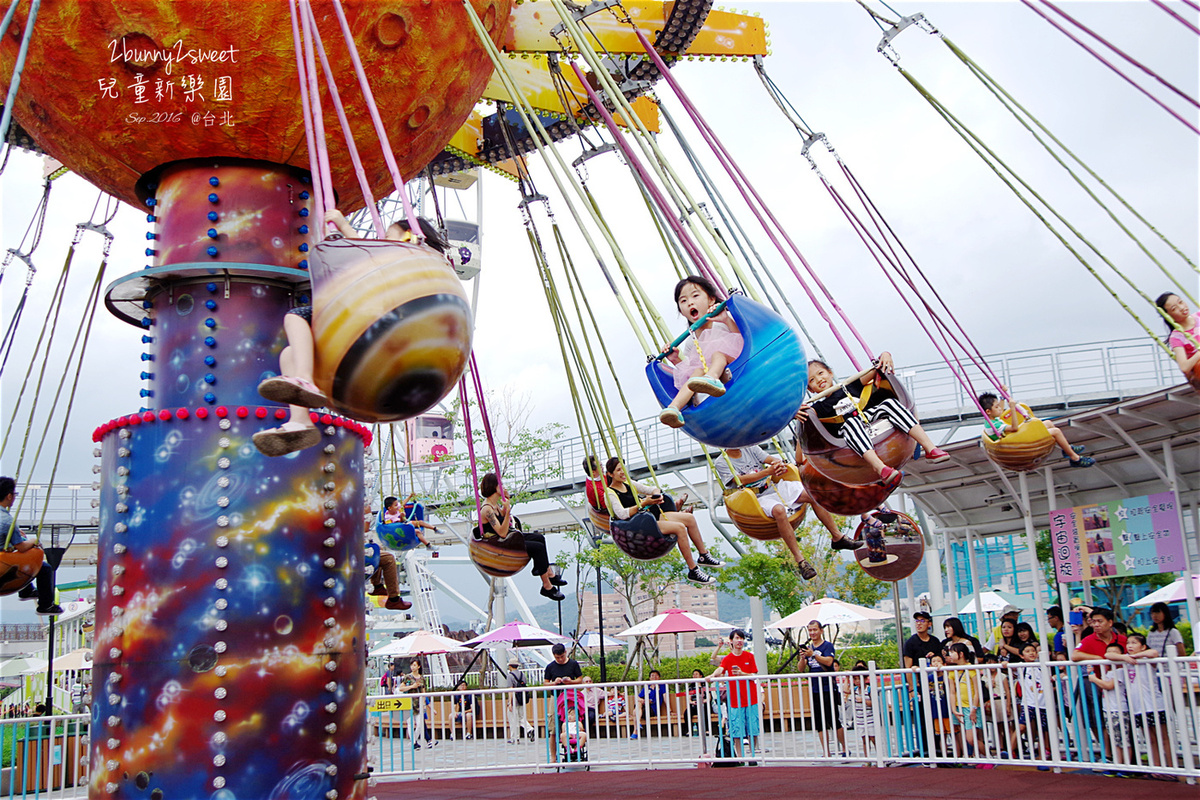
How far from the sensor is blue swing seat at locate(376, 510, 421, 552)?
11766mm

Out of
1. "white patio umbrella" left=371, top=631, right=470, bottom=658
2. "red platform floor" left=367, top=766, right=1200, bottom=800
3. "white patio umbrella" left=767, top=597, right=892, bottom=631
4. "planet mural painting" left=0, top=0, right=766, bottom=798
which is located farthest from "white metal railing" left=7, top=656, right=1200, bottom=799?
"white patio umbrella" left=371, top=631, right=470, bottom=658

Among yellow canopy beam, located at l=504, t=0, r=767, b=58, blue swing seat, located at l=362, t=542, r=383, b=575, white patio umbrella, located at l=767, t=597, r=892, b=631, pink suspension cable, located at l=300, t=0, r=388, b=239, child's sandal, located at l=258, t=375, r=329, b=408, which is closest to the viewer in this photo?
child's sandal, located at l=258, t=375, r=329, b=408

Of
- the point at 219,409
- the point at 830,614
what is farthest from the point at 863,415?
the point at 830,614

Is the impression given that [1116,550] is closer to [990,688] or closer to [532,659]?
[990,688]

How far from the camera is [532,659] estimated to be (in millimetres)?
41938

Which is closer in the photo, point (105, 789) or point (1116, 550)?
point (105, 789)

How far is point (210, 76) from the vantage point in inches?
218

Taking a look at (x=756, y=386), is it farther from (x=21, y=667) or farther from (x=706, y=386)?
(x=21, y=667)

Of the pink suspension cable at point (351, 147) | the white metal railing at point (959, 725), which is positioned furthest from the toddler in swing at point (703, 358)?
the white metal railing at point (959, 725)

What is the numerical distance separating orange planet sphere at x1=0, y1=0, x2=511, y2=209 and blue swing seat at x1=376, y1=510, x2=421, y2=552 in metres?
6.18

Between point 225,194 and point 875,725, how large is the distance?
30.4 feet

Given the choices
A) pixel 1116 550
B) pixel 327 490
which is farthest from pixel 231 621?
pixel 1116 550

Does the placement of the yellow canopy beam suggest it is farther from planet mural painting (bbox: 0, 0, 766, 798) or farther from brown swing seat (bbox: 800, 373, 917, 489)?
brown swing seat (bbox: 800, 373, 917, 489)

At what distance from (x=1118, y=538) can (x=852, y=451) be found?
29.0ft
